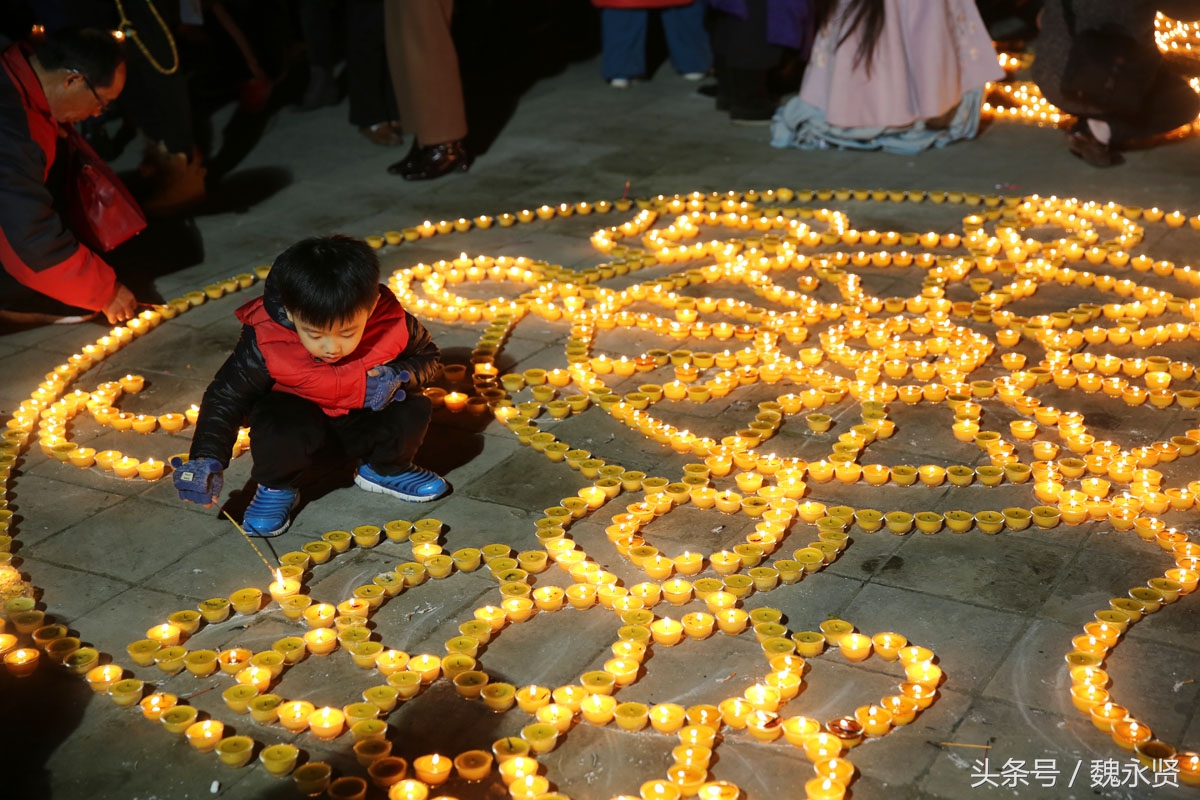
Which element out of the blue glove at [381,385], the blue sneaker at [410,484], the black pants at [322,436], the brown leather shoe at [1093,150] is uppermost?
the blue glove at [381,385]

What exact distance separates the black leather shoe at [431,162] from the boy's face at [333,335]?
4.28 metres

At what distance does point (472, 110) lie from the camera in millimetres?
9398

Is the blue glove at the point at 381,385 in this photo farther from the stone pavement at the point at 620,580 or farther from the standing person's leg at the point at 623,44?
the standing person's leg at the point at 623,44

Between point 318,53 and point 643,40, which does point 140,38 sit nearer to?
point 318,53

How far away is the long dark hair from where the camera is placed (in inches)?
294

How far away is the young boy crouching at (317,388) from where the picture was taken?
3.48 metres

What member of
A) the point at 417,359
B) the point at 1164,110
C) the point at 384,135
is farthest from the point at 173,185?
the point at 1164,110

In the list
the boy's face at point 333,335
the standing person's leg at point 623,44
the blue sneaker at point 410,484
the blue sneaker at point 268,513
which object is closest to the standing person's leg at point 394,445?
the blue sneaker at point 410,484

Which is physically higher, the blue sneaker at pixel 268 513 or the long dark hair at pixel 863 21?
the long dark hair at pixel 863 21

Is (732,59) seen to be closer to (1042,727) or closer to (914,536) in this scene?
(914,536)

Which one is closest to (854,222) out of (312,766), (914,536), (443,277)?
(443,277)

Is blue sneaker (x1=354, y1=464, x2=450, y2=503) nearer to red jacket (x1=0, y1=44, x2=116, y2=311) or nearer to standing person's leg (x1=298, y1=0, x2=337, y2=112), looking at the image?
red jacket (x1=0, y1=44, x2=116, y2=311)

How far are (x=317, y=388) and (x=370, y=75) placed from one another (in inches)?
199

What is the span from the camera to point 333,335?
353cm
